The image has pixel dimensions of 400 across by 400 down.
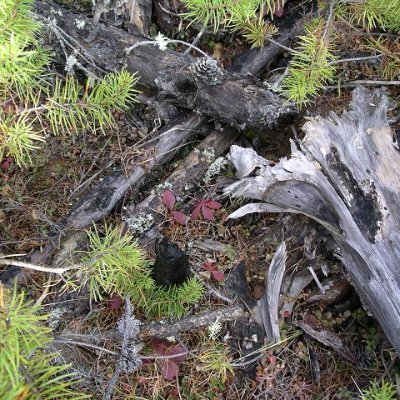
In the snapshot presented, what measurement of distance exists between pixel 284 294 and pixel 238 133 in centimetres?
145

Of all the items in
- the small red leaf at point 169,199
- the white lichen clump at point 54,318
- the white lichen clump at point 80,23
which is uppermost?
the white lichen clump at point 80,23

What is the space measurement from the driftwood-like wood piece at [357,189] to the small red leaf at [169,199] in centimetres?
72

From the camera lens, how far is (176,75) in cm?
373

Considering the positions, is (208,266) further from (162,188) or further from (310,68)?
(310,68)

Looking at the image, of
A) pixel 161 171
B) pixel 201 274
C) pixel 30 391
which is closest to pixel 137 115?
pixel 161 171

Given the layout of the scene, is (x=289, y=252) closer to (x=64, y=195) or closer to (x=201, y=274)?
(x=201, y=274)

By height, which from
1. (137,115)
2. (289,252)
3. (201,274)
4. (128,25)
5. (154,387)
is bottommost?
(154,387)

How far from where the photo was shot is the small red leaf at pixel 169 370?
3390mm

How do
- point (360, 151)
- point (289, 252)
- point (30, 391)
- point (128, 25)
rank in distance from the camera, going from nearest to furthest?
point (30, 391), point (360, 151), point (289, 252), point (128, 25)

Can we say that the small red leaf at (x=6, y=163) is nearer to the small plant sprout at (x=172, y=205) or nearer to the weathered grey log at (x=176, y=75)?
the weathered grey log at (x=176, y=75)

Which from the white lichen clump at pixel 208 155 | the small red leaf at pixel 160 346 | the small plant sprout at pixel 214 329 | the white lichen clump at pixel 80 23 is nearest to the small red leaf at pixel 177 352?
the small red leaf at pixel 160 346

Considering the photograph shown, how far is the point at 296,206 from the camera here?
3469 mm

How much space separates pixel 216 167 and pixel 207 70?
32.4 inches

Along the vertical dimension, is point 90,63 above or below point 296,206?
above
